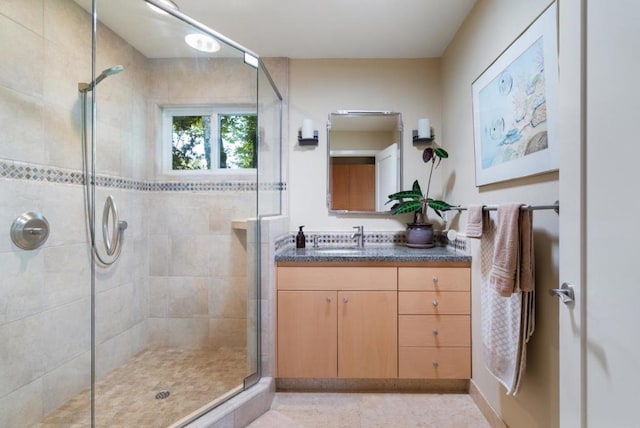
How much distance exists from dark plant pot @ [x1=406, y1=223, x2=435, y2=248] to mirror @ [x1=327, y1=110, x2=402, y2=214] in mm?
312

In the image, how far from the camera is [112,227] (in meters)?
1.86

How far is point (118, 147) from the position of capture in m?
1.89

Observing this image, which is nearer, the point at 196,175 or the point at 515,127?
the point at 515,127

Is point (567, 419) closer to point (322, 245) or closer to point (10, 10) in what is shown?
point (322, 245)

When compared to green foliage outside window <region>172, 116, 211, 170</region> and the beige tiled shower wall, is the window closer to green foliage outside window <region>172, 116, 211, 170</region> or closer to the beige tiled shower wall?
green foliage outside window <region>172, 116, 211, 170</region>

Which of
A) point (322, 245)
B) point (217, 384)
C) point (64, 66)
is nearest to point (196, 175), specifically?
point (64, 66)

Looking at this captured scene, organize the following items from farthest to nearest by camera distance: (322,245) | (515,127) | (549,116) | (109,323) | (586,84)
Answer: (322,245), (109,323), (515,127), (549,116), (586,84)

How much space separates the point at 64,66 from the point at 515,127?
2416 mm

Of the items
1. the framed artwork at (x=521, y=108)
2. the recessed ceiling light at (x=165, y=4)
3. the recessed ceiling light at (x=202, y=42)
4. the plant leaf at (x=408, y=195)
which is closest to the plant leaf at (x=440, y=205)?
the plant leaf at (x=408, y=195)

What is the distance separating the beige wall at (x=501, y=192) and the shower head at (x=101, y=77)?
2327mm

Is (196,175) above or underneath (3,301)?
above

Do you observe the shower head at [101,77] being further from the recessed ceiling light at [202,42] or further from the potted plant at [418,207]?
the potted plant at [418,207]

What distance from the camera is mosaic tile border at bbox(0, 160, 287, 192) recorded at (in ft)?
4.46

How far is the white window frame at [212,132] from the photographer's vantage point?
205cm
